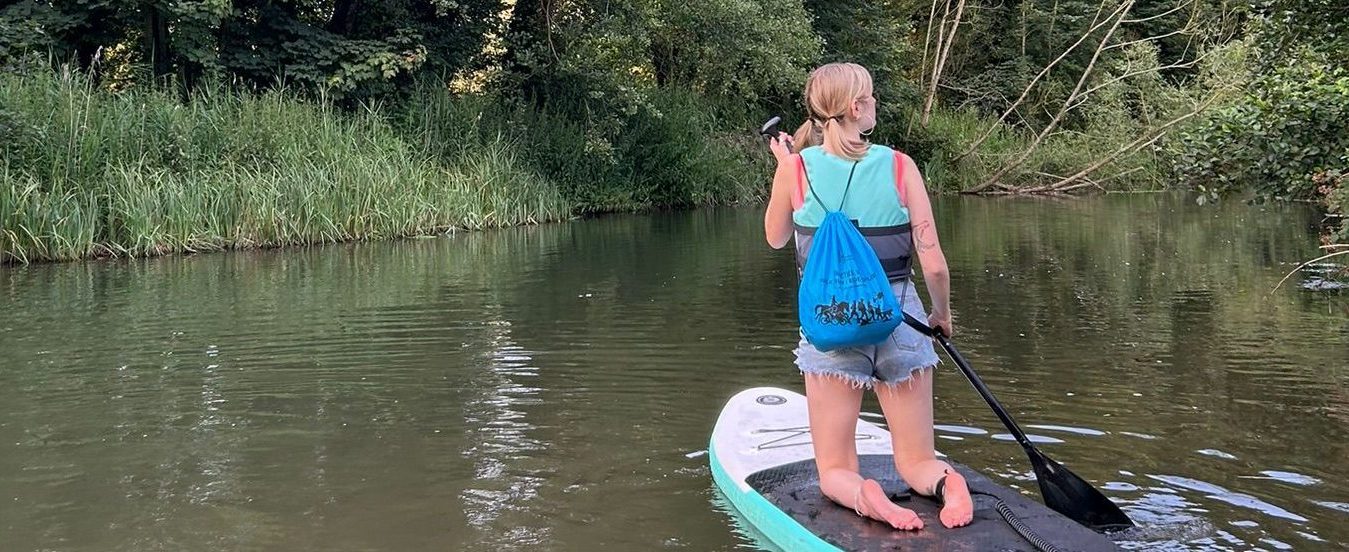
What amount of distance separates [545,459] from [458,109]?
54.8ft

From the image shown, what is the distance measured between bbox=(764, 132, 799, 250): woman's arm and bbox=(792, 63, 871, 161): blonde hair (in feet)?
0.53

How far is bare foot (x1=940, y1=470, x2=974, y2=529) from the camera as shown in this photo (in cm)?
374

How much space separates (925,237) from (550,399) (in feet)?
10.0

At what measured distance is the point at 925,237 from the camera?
3781 millimetres

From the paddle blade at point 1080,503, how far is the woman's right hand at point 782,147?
142cm

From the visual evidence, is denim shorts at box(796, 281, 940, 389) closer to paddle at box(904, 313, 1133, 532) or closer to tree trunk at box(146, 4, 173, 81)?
paddle at box(904, 313, 1133, 532)

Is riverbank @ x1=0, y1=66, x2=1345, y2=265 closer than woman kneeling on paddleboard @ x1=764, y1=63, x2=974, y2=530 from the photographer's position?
No

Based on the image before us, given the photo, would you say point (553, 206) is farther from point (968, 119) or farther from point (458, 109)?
point (968, 119)

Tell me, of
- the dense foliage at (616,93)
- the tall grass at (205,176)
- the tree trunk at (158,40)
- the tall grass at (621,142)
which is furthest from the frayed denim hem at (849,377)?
the tree trunk at (158,40)

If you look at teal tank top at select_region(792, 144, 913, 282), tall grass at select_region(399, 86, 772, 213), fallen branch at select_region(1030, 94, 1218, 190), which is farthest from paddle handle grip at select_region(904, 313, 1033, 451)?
fallen branch at select_region(1030, 94, 1218, 190)

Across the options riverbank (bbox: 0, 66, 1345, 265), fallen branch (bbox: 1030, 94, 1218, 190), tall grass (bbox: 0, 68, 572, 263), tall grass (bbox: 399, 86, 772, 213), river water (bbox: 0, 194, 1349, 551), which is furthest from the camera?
fallen branch (bbox: 1030, 94, 1218, 190)

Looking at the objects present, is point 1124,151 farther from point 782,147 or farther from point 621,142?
point 782,147

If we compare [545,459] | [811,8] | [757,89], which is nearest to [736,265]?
[545,459]

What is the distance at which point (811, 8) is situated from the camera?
2892cm
